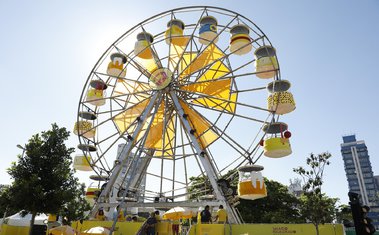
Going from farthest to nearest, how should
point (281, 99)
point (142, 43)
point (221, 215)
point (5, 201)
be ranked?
point (5, 201), point (142, 43), point (281, 99), point (221, 215)

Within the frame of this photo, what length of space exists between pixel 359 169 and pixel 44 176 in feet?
507

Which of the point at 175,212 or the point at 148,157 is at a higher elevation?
the point at 148,157

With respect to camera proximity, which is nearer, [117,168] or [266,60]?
[117,168]

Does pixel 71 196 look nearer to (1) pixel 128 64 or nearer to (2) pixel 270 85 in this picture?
(1) pixel 128 64

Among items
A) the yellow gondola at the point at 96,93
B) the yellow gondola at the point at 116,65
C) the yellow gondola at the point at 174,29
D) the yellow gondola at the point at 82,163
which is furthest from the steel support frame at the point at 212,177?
the yellow gondola at the point at 82,163

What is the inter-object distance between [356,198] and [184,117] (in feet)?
28.8

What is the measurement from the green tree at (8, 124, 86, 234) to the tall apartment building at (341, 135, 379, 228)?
14618cm

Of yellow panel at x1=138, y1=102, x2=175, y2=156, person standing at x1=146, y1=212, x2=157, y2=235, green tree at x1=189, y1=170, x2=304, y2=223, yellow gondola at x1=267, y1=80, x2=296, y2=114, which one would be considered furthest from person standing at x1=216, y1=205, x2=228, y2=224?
green tree at x1=189, y1=170, x2=304, y2=223

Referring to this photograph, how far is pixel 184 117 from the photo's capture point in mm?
15258

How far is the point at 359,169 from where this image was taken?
14375 cm

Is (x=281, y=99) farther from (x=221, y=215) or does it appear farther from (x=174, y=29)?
(x=174, y=29)

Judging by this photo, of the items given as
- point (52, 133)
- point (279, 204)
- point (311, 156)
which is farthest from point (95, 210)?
point (279, 204)

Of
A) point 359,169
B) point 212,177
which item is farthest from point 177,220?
point 359,169

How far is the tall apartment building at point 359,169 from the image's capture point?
13938 centimetres
